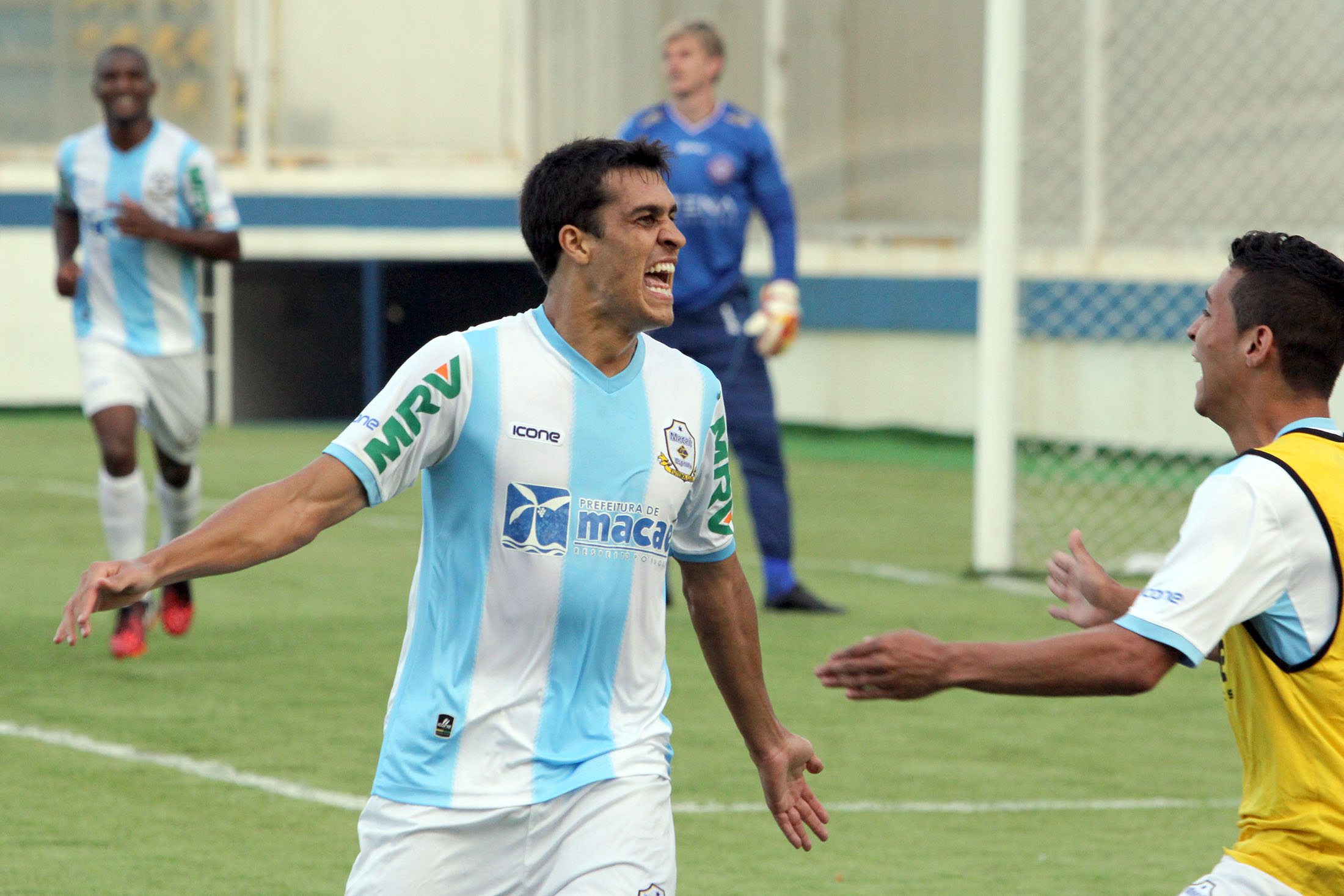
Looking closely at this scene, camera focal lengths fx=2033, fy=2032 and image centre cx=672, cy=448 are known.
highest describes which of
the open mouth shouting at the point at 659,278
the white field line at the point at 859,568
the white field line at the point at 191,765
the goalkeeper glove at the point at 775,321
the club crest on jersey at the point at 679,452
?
the open mouth shouting at the point at 659,278

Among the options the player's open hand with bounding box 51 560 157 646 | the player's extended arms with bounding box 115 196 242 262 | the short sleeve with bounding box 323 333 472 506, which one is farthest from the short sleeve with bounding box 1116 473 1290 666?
the player's extended arms with bounding box 115 196 242 262

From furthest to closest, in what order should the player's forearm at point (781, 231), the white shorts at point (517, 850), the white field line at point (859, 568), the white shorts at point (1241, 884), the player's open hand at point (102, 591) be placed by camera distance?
the white field line at point (859, 568) < the player's forearm at point (781, 231) < the white shorts at point (517, 850) < the white shorts at point (1241, 884) < the player's open hand at point (102, 591)

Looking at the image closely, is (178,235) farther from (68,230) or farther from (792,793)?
(792,793)

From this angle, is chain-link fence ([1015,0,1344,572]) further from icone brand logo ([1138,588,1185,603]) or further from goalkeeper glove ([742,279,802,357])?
icone brand logo ([1138,588,1185,603])

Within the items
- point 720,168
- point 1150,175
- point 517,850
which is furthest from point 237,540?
point 1150,175

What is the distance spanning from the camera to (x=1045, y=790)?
5.91m

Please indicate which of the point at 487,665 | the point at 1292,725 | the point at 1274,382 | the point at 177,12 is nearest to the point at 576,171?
the point at 487,665

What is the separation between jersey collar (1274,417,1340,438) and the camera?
3154 millimetres

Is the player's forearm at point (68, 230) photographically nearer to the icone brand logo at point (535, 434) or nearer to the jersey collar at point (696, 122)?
the jersey collar at point (696, 122)

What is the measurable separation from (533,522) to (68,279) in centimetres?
500

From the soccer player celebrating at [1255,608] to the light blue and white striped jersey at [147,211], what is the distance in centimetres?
542

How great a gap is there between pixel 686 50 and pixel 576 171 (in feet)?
16.7

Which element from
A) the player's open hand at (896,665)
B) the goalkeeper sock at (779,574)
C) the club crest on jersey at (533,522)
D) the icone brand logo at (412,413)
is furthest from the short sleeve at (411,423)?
the goalkeeper sock at (779,574)

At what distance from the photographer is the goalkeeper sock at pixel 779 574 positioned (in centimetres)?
879
